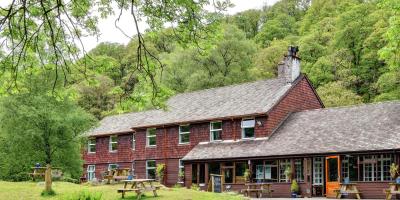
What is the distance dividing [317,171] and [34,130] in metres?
18.6

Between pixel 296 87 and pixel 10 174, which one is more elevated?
pixel 296 87

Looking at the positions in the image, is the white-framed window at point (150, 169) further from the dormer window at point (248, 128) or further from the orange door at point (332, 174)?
the orange door at point (332, 174)

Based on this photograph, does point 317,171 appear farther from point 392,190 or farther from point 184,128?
point 184,128

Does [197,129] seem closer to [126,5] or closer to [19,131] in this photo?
[19,131]

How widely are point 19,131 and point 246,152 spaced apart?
15.2m

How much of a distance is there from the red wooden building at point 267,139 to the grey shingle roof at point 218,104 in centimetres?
10

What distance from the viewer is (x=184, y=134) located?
41.7 meters

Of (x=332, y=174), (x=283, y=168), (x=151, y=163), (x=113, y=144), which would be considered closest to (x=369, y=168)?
(x=332, y=174)

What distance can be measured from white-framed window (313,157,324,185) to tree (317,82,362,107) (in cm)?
1885

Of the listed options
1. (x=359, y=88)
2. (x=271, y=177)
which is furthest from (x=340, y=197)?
(x=359, y=88)

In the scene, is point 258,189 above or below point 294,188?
below

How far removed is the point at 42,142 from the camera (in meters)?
38.4

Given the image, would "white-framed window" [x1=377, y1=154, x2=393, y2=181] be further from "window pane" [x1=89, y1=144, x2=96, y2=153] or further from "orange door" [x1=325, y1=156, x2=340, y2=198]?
"window pane" [x1=89, y1=144, x2=96, y2=153]

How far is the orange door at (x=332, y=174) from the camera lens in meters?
31.0
